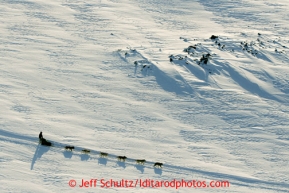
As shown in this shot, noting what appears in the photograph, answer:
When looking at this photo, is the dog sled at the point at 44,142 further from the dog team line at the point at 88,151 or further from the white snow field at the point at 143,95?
the white snow field at the point at 143,95

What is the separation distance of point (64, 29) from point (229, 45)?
8883 millimetres

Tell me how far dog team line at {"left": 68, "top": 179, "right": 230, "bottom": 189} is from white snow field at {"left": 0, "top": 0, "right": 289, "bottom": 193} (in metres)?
0.05

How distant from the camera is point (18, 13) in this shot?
22531 mm

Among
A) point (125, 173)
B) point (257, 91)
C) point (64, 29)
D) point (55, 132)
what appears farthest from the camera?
point (64, 29)

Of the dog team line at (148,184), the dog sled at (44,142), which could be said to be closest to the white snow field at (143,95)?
the dog team line at (148,184)

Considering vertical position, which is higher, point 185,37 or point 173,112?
point 185,37

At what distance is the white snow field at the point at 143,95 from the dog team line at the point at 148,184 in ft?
0.16

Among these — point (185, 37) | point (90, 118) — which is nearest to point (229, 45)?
point (185, 37)

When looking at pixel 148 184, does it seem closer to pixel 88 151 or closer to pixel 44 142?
pixel 88 151

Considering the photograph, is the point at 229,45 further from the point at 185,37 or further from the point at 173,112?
the point at 173,112

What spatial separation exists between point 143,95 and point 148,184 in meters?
4.79

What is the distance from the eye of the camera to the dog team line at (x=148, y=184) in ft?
44.0

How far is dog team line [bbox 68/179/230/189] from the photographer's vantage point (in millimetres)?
13414

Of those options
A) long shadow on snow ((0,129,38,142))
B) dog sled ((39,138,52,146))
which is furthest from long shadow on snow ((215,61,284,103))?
long shadow on snow ((0,129,38,142))
